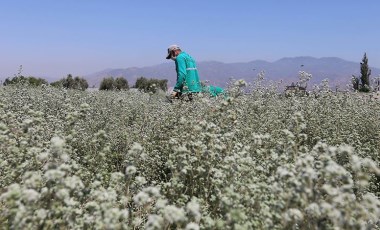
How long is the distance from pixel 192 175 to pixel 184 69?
6883 mm

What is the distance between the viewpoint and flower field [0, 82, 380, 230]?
2.92 meters

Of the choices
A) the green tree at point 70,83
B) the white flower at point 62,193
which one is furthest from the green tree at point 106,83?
the white flower at point 62,193

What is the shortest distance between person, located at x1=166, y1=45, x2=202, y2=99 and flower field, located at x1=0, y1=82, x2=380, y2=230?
8.36ft

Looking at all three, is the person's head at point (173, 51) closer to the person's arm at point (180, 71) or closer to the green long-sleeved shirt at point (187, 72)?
the green long-sleeved shirt at point (187, 72)

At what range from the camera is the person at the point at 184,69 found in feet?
36.7

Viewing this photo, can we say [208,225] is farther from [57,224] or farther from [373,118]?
[373,118]

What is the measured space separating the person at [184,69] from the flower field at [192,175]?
2549mm

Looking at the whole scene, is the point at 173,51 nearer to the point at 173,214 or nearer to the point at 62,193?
the point at 62,193

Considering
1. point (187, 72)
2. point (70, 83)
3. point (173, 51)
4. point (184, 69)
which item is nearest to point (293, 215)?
point (184, 69)

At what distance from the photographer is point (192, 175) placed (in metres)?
4.80

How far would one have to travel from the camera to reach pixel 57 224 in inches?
135

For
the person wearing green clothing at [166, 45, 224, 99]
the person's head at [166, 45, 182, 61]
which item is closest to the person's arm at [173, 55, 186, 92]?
the person wearing green clothing at [166, 45, 224, 99]

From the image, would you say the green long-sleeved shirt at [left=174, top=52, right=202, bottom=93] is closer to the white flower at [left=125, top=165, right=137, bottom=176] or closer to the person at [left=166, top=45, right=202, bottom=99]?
the person at [left=166, top=45, right=202, bottom=99]

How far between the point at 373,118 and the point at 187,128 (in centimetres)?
528
